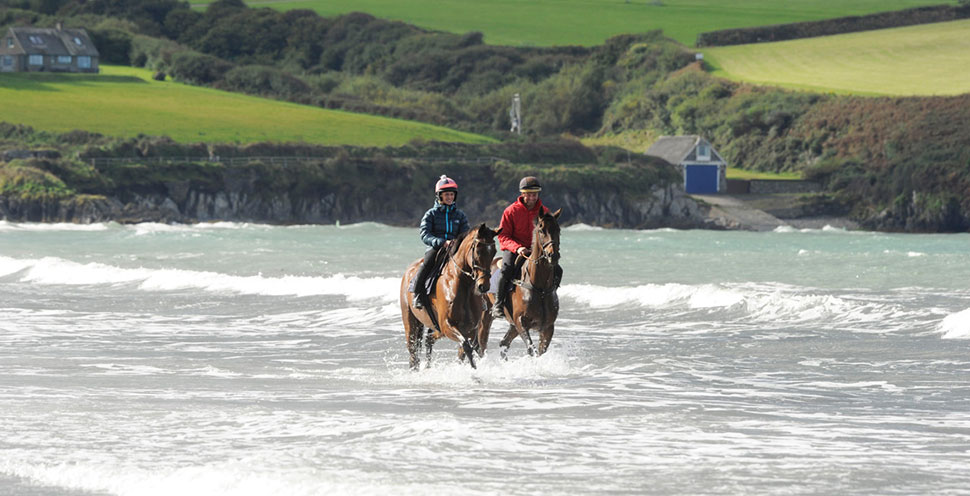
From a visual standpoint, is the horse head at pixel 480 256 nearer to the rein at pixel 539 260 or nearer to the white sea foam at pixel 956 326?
the rein at pixel 539 260

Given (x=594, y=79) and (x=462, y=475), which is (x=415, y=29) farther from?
(x=462, y=475)

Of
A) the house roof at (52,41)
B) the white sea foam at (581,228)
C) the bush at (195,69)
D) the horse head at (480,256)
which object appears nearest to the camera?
the horse head at (480,256)

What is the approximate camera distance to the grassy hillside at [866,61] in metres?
112

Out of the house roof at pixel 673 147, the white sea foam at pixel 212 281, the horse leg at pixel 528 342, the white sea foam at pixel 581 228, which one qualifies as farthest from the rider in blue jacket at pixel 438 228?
the house roof at pixel 673 147

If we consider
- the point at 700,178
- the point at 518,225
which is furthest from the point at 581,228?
the point at 518,225

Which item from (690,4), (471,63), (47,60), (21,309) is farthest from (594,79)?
(21,309)

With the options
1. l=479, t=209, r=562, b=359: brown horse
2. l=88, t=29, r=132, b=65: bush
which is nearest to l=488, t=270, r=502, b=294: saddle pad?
l=479, t=209, r=562, b=359: brown horse

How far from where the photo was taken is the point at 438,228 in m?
16.2

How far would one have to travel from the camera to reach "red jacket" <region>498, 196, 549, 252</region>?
53.9ft

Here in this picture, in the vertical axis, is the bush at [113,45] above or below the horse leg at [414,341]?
above

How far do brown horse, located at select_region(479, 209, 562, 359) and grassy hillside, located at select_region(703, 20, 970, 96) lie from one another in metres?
98.2

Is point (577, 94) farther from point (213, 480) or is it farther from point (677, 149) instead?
point (213, 480)

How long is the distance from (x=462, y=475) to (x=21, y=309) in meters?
18.1

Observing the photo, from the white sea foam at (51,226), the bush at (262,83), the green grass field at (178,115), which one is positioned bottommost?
the white sea foam at (51,226)
